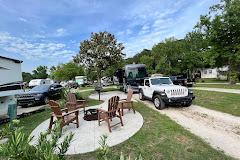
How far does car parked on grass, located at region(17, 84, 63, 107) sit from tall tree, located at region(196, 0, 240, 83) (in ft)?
69.2

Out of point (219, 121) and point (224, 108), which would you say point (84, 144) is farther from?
point (224, 108)

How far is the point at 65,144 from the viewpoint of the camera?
1151 mm

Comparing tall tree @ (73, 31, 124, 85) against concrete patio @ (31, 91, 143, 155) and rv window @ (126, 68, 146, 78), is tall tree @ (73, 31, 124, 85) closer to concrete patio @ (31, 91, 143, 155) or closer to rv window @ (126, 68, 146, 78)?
rv window @ (126, 68, 146, 78)

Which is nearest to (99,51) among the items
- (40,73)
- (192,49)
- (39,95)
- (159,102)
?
(39,95)

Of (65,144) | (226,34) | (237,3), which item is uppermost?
(237,3)

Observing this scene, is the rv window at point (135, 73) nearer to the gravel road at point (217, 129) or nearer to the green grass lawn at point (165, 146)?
the gravel road at point (217, 129)

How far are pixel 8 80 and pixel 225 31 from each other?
76.7 feet

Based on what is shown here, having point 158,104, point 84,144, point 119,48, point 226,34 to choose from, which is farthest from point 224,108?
point 226,34

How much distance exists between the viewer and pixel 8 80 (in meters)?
4.80

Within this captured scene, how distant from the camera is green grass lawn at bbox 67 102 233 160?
2447 millimetres

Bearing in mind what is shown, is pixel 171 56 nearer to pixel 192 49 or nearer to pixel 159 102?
pixel 192 49

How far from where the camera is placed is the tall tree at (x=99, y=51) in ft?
41.4

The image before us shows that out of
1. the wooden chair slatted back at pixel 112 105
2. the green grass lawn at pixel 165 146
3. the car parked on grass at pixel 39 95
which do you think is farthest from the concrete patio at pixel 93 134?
the car parked on grass at pixel 39 95

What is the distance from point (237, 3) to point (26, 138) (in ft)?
77.1
